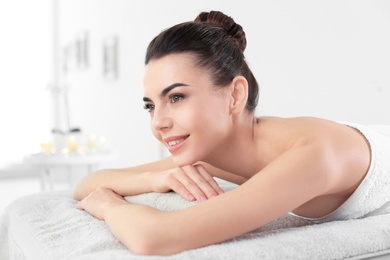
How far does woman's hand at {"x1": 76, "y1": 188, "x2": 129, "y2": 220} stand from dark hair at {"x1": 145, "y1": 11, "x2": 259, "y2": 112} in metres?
0.33

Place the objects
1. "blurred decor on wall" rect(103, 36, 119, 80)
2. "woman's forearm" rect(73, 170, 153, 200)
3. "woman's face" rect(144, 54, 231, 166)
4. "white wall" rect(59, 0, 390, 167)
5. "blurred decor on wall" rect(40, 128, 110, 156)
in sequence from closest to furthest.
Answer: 1. "woman's face" rect(144, 54, 231, 166)
2. "woman's forearm" rect(73, 170, 153, 200)
3. "white wall" rect(59, 0, 390, 167)
4. "blurred decor on wall" rect(40, 128, 110, 156)
5. "blurred decor on wall" rect(103, 36, 119, 80)

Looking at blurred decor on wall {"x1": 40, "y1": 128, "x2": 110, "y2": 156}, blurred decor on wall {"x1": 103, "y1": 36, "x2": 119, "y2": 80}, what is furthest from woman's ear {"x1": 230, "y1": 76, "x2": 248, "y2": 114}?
blurred decor on wall {"x1": 103, "y1": 36, "x2": 119, "y2": 80}

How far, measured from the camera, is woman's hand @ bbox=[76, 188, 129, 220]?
1.15 m

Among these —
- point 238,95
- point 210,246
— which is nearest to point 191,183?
point 238,95

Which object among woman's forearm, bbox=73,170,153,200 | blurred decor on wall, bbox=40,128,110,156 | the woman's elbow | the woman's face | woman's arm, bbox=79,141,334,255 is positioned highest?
the woman's face

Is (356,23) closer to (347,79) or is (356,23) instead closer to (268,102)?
(347,79)

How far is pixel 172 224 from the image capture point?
88 cm

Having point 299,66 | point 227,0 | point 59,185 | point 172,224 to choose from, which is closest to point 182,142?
point 172,224

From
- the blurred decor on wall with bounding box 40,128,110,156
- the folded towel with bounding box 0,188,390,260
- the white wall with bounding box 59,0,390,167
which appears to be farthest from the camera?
the blurred decor on wall with bounding box 40,128,110,156

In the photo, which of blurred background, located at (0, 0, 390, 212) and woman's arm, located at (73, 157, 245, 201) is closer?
woman's arm, located at (73, 157, 245, 201)

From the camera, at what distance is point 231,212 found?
2.91 ft

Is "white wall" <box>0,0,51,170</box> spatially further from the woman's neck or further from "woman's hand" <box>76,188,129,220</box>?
the woman's neck

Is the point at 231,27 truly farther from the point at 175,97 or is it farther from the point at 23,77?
the point at 23,77

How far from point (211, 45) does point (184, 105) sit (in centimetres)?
17
